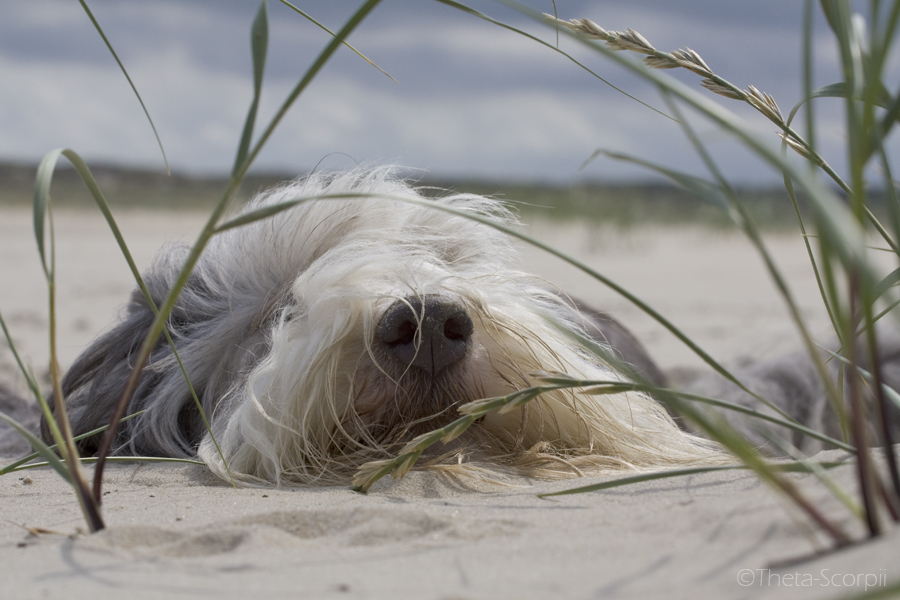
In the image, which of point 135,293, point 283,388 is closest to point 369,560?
point 283,388

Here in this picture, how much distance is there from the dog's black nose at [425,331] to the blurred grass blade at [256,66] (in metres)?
0.86

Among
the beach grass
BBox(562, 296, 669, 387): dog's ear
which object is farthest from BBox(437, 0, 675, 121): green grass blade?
BBox(562, 296, 669, 387): dog's ear

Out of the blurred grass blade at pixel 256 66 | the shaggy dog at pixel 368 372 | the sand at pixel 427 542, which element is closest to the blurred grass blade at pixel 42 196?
the blurred grass blade at pixel 256 66

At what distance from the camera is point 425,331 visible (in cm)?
212

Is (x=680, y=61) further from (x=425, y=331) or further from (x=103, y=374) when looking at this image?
(x=103, y=374)

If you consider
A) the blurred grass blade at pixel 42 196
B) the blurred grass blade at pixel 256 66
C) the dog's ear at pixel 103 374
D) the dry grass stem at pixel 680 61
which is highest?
the dry grass stem at pixel 680 61

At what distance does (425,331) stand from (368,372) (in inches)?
7.7

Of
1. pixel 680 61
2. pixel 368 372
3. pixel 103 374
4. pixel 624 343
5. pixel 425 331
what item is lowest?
pixel 103 374

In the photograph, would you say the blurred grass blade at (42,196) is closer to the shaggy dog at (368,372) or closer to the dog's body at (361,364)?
the dog's body at (361,364)

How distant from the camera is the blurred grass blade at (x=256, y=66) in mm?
1227

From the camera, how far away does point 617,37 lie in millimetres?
1746

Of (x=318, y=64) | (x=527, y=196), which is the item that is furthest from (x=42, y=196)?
(x=527, y=196)

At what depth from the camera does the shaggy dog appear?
2.14 m

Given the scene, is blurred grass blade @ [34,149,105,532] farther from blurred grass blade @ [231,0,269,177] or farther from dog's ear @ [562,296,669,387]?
dog's ear @ [562,296,669,387]
